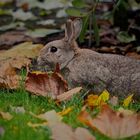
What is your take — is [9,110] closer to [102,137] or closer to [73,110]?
[73,110]

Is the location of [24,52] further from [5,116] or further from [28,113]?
[5,116]

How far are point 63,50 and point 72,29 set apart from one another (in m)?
0.23

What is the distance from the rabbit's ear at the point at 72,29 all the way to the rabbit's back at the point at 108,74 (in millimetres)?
350

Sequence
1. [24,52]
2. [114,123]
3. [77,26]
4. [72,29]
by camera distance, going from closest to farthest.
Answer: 1. [114,123]
2. [72,29]
3. [77,26]
4. [24,52]

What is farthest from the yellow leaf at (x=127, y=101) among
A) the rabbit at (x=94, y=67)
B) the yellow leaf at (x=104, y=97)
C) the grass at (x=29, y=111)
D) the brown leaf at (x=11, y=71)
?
the brown leaf at (x=11, y=71)

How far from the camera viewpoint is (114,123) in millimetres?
3539

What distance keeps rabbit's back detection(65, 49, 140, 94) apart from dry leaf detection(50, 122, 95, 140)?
68.0 inches

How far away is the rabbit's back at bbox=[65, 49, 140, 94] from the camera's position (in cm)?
514

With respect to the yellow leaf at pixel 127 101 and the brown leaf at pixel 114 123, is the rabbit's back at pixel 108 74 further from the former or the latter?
the brown leaf at pixel 114 123

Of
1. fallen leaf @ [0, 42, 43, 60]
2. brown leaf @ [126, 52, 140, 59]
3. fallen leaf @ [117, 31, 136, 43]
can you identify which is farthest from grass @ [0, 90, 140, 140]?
fallen leaf @ [117, 31, 136, 43]

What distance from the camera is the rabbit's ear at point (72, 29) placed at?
5525 mm

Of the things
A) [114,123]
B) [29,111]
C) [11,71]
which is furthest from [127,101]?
[11,71]

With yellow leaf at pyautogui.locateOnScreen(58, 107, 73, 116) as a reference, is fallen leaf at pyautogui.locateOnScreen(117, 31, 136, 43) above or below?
below

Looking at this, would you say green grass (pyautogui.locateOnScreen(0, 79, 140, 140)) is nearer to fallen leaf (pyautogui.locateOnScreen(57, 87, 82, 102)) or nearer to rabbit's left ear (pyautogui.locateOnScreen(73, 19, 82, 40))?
fallen leaf (pyautogui.locateOnScreen(57, 87, 82, 102))
